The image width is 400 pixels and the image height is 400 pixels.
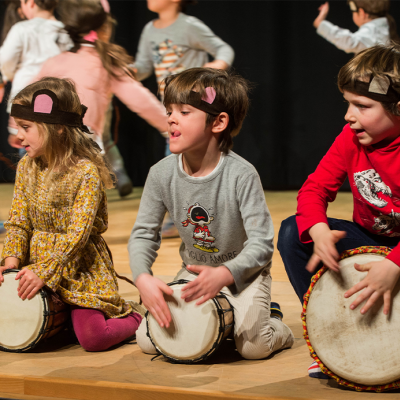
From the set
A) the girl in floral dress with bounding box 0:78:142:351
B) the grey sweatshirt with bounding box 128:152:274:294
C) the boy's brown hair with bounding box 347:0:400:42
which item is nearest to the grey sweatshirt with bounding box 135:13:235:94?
the boy's brown hair with bounding box 347:0:400:42

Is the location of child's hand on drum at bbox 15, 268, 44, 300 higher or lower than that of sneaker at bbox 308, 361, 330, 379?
higher

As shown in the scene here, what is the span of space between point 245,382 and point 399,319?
19.1 inches

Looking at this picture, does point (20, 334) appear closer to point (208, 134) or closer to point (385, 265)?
point (208, 134)

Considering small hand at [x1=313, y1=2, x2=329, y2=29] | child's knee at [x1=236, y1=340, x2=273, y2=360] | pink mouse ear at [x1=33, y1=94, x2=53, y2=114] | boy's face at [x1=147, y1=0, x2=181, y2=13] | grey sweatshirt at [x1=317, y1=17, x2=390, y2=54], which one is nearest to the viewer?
child's knee at [x1=236, y1=340, x2=273, y2=360]

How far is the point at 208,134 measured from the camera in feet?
6.24

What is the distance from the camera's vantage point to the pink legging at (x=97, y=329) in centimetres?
192

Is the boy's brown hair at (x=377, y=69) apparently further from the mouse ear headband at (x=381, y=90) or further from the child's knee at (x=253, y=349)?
the child's knee at (x=253, y=349)

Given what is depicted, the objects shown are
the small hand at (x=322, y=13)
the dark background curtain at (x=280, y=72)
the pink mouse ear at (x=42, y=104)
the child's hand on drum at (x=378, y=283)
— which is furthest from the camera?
the dark background curtain at (x=280, y=72)

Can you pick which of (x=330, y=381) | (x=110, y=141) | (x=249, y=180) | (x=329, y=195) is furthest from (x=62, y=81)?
(x=110, y=141)

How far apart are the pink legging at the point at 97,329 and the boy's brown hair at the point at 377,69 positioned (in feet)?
3.84

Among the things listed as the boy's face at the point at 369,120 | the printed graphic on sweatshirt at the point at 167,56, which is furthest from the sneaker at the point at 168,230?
the boy's face at the point at 369,120

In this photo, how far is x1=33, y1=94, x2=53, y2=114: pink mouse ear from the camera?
204 cm

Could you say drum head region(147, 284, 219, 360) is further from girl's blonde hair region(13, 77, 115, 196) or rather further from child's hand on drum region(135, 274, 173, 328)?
girl's blonde hair region(13, 77, 115, 196)

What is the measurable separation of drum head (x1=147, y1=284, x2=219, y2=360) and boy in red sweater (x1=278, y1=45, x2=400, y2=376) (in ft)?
0.99
